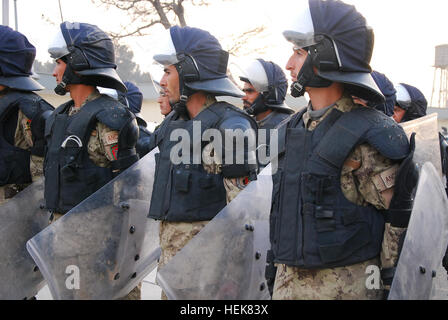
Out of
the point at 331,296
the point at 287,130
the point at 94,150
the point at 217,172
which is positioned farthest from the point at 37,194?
the point at 331,296

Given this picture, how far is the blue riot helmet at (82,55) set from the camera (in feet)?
15.2

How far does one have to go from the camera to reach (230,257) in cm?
329

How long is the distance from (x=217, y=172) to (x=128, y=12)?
41.7 feet

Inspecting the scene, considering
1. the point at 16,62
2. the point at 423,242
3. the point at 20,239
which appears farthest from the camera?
the point at 16,62

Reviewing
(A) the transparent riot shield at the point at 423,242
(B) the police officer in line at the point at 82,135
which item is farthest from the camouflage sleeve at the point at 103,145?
(A) the transparent riot shield at the point at 423,242

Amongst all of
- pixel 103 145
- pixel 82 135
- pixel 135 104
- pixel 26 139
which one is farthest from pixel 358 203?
pixel 135 104

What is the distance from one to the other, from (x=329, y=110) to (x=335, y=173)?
1.22 feet

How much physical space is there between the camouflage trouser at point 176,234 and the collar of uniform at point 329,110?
113 cm

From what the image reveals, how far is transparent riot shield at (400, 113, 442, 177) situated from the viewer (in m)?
3.10

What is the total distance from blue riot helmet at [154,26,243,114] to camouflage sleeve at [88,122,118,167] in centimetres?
54

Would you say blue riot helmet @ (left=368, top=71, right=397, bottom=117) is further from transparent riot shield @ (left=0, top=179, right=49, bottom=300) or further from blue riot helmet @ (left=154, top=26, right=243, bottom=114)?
transparent riot shield @ (left=0, top=179, right=49, bottom=300)

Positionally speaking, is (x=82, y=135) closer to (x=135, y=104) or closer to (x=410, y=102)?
(x=410, y=102)

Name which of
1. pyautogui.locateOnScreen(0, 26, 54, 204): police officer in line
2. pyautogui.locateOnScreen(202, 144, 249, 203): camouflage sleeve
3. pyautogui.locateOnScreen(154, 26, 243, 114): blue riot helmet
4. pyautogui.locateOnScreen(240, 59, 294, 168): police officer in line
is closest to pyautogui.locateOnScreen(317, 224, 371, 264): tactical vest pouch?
pyautogui.locateOnScreen(202, 144, 249, 203): camouflage sleeve

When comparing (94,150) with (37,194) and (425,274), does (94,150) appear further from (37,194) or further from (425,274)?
(425,274)
